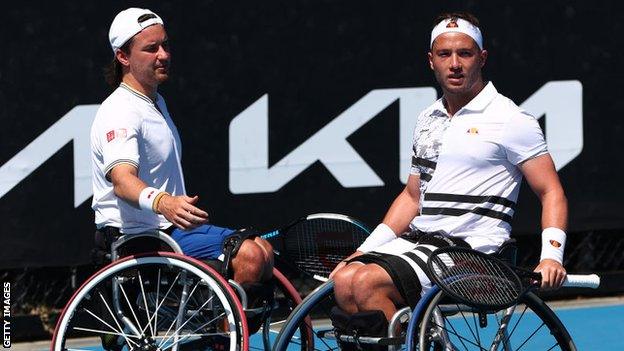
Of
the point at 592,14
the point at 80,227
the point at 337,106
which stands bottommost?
the point at 80,227

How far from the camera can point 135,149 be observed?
471cm

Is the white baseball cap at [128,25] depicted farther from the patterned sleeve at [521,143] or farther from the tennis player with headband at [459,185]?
the patterned sleeve at [521,143]

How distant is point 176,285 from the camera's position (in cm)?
492

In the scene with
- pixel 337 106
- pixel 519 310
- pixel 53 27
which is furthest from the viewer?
pixel 519 310

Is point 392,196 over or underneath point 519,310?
over

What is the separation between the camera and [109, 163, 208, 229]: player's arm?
443cm

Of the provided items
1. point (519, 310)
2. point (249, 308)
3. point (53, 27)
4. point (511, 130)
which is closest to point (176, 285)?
point (249, 308)

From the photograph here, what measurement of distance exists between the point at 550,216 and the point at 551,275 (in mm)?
247

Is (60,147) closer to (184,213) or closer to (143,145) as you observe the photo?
(143,145)

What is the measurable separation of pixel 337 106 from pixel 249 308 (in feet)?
5.90

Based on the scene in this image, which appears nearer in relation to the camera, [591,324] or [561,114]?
[591,324]

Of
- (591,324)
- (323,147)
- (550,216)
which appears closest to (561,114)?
(591,324)

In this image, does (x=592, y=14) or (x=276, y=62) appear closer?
(x=276, y=62)

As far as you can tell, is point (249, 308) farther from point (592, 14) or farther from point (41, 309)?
point (592, 14)
